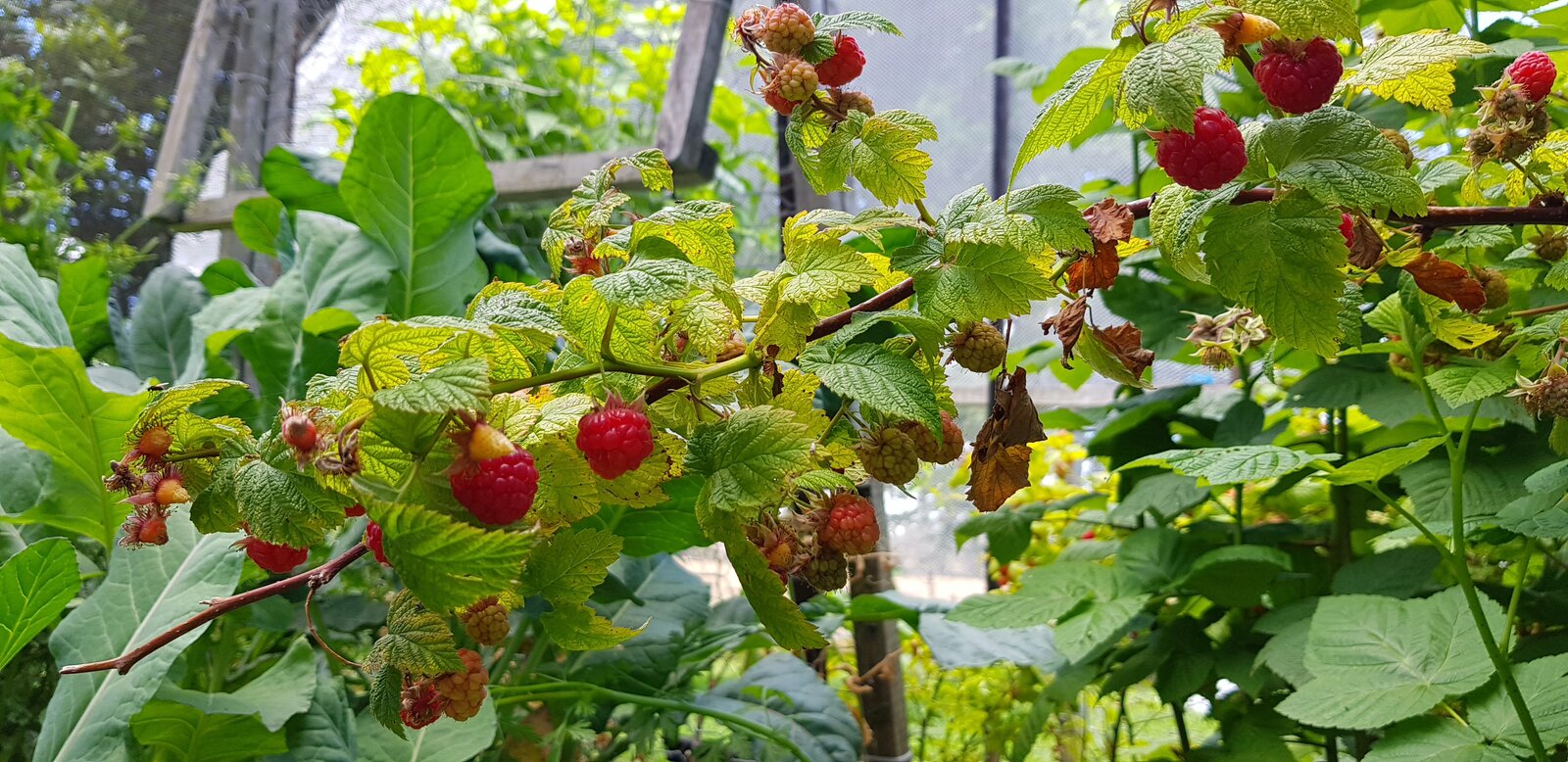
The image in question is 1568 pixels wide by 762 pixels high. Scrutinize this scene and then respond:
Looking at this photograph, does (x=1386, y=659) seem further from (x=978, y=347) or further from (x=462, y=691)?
(x=462, y=691)

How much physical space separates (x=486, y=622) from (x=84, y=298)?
111 cm

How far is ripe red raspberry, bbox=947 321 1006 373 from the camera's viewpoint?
358 mm

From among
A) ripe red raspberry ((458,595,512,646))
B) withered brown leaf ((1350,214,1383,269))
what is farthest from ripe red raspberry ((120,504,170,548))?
withered brown leaf ((1350,214,1383,269))

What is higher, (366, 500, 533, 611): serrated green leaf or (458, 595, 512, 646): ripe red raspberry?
(366, 500, 533, 611): serrated green leaf

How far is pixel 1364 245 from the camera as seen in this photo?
37 centimetres

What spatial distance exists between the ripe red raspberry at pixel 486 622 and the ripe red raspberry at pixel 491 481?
0.07 meters

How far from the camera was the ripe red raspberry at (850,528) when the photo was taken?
0.35 meters

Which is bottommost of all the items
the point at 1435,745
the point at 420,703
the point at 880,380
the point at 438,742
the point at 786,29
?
the point at 438,742

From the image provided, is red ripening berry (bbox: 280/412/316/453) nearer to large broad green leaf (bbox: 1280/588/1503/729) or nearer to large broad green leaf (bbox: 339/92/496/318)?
large broad green leaf (bbox: 1280/588/1503/729)

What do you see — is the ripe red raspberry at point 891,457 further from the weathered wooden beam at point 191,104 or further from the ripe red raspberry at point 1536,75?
the weathered wooden beam at point 191,104

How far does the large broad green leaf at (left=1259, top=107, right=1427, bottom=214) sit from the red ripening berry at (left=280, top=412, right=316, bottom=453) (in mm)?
312

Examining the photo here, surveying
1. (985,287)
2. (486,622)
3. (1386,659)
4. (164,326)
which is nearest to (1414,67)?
(985,287)

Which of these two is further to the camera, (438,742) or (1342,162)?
(438,742)

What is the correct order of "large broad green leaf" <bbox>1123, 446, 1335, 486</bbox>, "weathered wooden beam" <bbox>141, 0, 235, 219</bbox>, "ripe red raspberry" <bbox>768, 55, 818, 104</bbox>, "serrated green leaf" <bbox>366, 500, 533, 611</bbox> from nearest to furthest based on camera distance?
"serrated green leaf" <bbox>366, 500, 533, 611</bbox> → "ripe red raspberry" <bbox>768, 55, 818, 104</bbox> → "large broad green leaf" <bbox>1123, 446, 1335, 486</bbox> → "weathered wooden beam" <bbox>141, 0, 235, 219</bbox>
